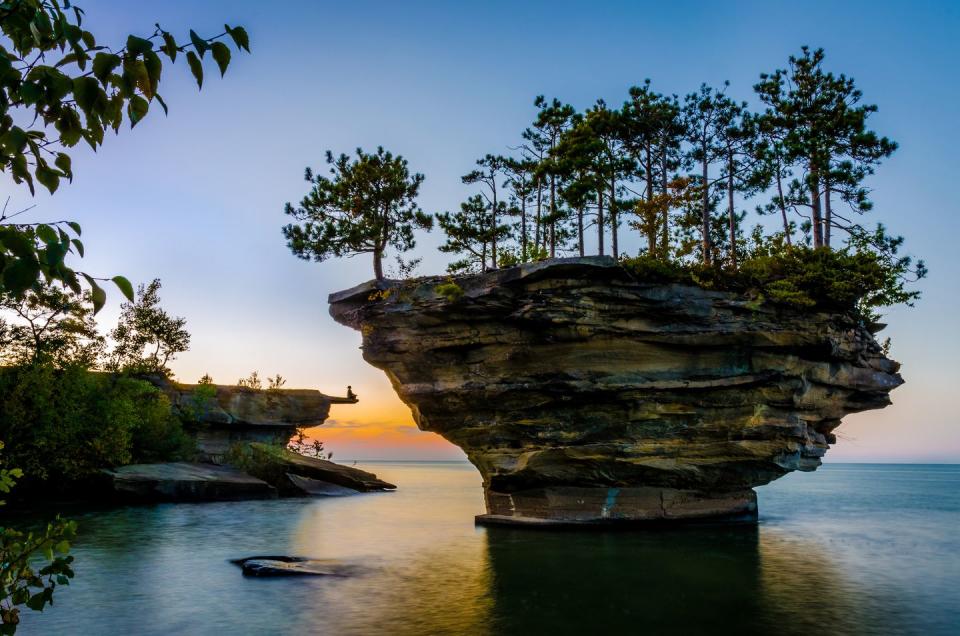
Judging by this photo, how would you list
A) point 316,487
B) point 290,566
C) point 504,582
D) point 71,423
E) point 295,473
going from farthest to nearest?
point 295,473
point 316,487
point 71,423
point 290,566
point 504,582

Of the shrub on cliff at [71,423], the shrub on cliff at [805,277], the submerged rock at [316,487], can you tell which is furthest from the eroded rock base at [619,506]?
the shrub on cliff at [71,423]

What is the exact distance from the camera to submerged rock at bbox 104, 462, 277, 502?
32.1 metres

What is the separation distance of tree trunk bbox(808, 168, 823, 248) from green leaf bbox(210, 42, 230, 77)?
26696mm

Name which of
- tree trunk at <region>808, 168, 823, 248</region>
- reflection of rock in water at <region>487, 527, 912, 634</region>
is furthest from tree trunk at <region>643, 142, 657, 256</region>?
reflection of rock in water at <region>487, 527, 912, 634</region>

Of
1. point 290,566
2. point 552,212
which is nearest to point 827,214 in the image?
point 552,212

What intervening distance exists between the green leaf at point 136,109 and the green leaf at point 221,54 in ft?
1.08

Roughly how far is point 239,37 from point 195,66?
0.60 feet

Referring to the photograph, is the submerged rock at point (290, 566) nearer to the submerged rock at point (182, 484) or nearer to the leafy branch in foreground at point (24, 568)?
the leafy branch in foreground at point (24, 568)

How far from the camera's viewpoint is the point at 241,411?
4656 centimetres

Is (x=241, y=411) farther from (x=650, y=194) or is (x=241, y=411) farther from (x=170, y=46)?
(x=170, y=46)

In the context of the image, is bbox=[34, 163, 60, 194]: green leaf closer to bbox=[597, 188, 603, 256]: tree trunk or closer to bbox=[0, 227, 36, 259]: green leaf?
bbox=[0, 227, 36, 259]: green leaf

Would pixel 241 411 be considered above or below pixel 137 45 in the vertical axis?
below

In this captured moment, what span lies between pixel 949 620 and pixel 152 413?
38420mm

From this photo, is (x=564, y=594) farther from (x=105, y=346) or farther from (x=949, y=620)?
(x=105, y=346)
